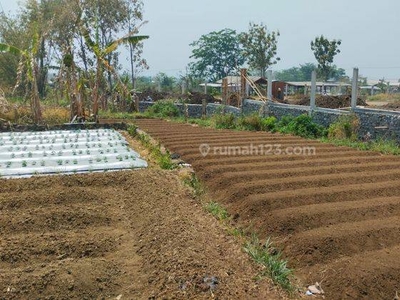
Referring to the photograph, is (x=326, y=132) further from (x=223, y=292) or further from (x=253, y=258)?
(x=223, y=292)

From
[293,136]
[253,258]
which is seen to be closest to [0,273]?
[253,258]

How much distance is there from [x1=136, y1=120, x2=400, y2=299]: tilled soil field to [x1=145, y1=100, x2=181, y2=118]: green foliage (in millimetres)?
11009

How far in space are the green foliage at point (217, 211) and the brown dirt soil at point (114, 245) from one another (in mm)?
156

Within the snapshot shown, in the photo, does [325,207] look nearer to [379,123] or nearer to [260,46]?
[379,123]

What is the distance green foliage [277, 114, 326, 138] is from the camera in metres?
12.5

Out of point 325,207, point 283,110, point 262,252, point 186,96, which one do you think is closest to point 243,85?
point 283,110

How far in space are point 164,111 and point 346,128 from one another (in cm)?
1107

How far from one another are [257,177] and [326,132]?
6.04 metres

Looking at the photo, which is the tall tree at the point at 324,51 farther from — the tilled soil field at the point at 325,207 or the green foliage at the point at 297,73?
the green foliage at the point at 297,73

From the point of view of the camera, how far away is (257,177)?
718cm

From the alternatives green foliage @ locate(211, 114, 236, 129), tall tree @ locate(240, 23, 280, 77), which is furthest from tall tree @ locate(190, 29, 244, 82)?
green foliage @ locate(211, 114, 236, 129)

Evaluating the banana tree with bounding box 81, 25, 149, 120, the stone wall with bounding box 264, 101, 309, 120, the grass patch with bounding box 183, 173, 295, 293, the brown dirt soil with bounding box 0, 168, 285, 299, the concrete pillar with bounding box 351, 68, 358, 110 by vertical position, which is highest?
the banana tree with bounding box 81, 25, 149, 120

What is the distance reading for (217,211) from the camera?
5641 mm

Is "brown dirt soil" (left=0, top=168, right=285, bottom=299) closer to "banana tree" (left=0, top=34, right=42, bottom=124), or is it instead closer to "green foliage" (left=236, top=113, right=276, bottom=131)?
"banana tree" (left=0, top=34, right=42, bottom=124)
